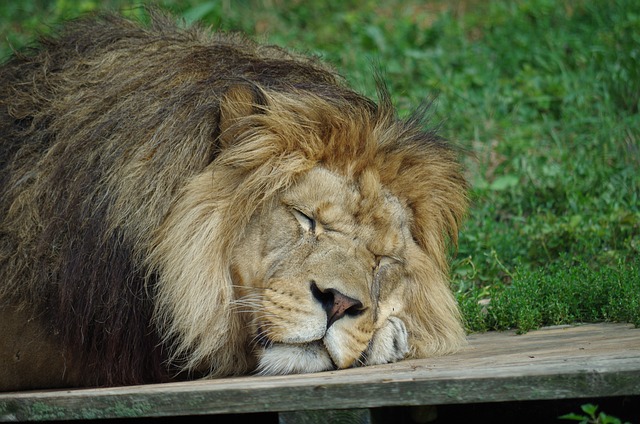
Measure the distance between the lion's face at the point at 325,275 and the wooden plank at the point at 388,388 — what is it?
12 cm

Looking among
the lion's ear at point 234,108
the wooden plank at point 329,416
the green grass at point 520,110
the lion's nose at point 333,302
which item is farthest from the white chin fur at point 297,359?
the green grass at point 520,110

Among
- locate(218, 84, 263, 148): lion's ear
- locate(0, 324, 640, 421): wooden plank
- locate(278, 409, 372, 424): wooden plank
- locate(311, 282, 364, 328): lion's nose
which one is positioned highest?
locate(218, 84, 263, 148): lion's ear

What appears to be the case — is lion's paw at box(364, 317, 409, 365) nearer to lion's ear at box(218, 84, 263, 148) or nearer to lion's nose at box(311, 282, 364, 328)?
lion's nose at box(311, 282, 364, 328)

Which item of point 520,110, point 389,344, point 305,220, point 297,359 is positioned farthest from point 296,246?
point 520,110

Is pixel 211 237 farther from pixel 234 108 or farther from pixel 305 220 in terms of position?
pixel 234 108

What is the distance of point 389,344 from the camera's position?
3168 mm

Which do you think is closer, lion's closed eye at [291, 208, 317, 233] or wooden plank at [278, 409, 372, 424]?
wooden plank at [278, 409, 372, 424]

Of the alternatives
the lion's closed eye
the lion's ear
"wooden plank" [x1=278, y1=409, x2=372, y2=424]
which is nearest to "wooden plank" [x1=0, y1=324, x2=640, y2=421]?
"wooden plank" [x1=278, y1=409, x2=372, y2=424]

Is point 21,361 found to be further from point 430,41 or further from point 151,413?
point 430,41

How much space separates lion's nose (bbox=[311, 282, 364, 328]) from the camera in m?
2.84

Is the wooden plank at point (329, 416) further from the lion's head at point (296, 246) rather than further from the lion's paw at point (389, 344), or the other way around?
the lion's paw at point (389, 344)

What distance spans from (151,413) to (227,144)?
989 mm

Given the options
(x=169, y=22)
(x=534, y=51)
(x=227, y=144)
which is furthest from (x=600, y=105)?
(x=227, y=144)

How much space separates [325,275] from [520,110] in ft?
13.4
